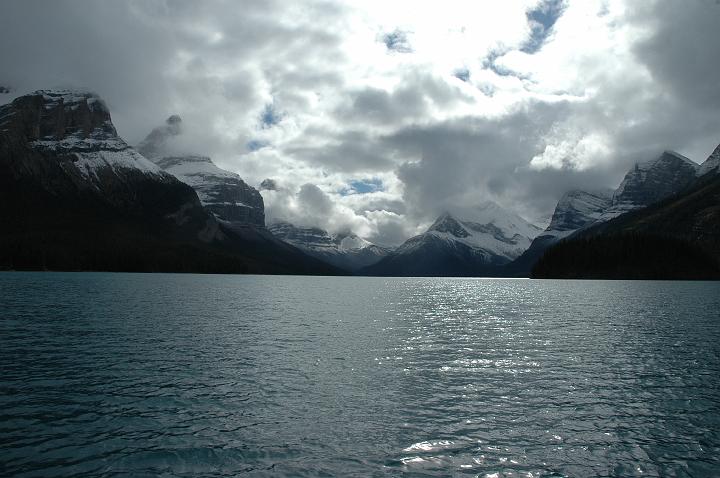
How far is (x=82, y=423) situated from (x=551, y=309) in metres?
98.6

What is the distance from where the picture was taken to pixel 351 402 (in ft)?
111

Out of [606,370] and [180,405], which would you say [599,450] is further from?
[180,405]

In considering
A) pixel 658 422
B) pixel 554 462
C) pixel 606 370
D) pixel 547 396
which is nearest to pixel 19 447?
pixel 554 462

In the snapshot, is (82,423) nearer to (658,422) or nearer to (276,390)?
(276,390)

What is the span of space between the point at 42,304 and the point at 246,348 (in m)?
62.0

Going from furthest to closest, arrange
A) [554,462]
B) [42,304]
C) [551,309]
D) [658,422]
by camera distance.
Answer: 1. [551,309]
2. [42,304]
3. [658,422]
4. [554,462]

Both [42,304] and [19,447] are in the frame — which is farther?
[42,304]

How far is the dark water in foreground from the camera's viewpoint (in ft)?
78.2

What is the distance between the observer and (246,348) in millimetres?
54031

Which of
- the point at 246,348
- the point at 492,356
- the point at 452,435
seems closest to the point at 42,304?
the point at 246,348

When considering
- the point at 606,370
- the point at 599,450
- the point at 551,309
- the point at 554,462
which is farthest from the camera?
the point at 551,309

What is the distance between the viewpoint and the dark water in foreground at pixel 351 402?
23.8 m

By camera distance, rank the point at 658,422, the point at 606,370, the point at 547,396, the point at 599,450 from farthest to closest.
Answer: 1. the point at 606,370
2. the point at 547,396
3. the point at 658,422
4. the point at 599,450

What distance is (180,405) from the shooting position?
3238cm
